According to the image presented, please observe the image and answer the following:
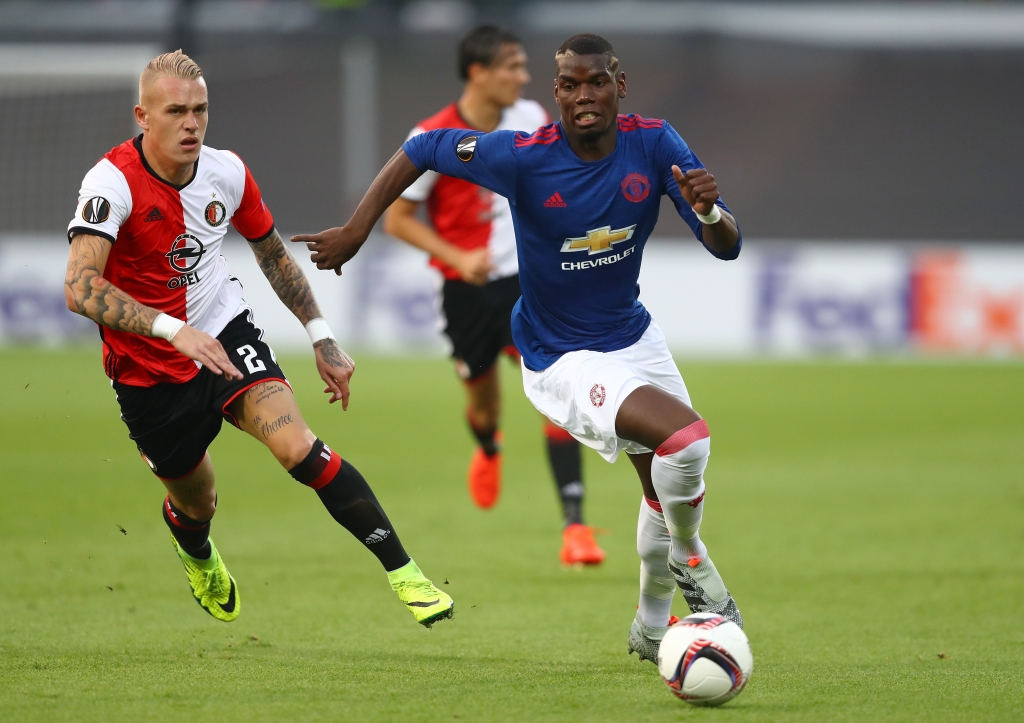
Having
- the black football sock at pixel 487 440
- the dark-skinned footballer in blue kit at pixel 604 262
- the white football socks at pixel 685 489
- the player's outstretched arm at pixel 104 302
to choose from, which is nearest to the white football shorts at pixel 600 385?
the dark-skinned footballer in blue kit at pixel 604 262

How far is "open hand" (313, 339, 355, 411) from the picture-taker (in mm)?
5238

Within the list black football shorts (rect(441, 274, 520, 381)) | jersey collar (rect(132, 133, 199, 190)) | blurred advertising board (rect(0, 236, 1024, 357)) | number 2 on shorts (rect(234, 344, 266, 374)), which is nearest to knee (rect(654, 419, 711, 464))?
number 2 on shorts (rect(234, 344, 266, 374))

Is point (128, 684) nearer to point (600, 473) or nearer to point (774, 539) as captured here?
point (774, 539)

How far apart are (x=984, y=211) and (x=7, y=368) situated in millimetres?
21520

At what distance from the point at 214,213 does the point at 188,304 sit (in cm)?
37

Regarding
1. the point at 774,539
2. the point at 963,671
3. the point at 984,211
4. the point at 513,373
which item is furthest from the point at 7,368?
the point at 984,211

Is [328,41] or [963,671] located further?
Answer: [328,41]

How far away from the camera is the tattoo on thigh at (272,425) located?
16.7 feet

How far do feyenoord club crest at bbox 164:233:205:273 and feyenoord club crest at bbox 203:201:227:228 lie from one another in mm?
Answer: 94

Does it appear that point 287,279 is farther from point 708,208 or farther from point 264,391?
point 708,208

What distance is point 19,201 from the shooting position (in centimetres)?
1983

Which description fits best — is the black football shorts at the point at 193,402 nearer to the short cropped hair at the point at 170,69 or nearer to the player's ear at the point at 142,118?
the player's ear at the point at 142,118

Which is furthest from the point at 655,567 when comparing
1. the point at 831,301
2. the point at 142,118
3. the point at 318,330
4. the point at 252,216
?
the point at 831,301

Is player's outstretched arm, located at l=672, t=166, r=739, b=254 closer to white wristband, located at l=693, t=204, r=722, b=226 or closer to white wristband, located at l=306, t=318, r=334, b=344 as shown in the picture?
white wristband, located at l=693, t=204, r=722, b=226
